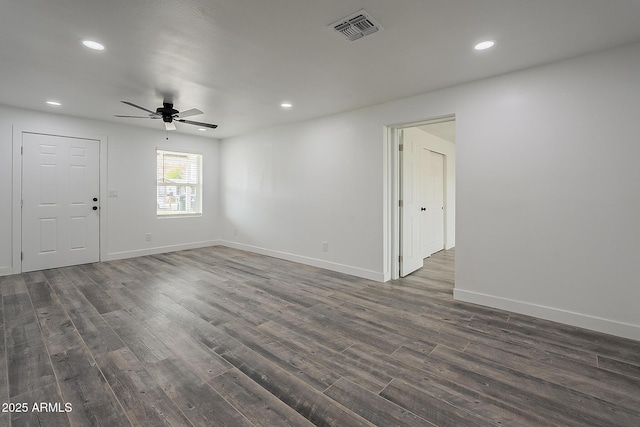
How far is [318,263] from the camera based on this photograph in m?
4.96

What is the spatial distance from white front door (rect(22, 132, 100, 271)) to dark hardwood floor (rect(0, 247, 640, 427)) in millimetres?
1320

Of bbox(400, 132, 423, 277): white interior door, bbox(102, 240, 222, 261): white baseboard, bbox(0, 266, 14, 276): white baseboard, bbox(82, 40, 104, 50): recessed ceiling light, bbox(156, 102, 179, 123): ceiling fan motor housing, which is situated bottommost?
bbox(0, 266, 14, 276): white baseboard

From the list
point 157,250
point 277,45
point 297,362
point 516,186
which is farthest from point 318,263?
point 157,250

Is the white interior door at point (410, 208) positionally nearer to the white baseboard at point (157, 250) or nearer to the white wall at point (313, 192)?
the white wall at point (313, 192)

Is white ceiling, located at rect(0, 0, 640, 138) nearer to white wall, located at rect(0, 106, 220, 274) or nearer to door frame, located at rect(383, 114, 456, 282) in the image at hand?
door frame, located at rect(383, 114, 456, 282)

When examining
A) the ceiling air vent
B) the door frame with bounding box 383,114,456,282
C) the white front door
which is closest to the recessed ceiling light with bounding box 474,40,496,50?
the ceiling air vent

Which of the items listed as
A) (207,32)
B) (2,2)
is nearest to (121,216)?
(2,2)

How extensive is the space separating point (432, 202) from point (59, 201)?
22.4 ft

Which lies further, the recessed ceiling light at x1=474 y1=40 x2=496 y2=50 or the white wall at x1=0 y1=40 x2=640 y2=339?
the white wall at x1=0 y1=40 x2=640 y2=339

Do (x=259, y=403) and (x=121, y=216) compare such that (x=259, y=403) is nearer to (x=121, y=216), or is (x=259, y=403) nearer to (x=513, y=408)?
(x=513, y=408)

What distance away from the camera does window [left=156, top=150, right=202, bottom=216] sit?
241 inches

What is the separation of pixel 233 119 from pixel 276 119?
75cm

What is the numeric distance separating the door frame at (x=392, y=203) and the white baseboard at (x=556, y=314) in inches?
39.4

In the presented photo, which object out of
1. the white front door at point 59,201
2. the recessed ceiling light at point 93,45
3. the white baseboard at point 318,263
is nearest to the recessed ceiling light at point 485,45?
the white baseboard at point 318,263
